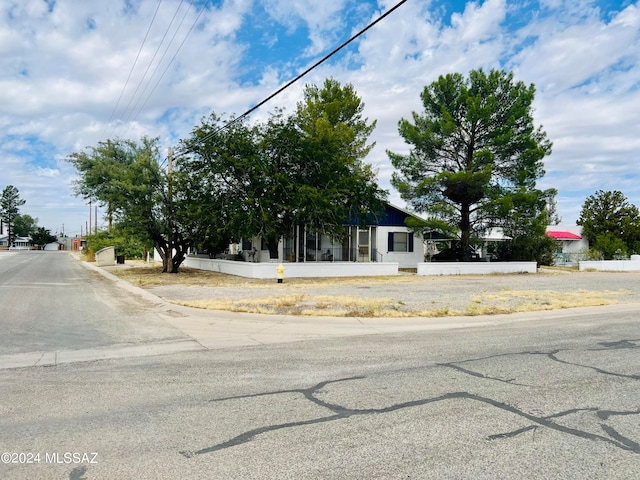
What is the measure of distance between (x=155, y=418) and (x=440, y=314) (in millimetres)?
9000

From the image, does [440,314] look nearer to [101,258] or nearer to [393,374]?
[393,374]

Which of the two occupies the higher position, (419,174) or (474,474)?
(419,174)

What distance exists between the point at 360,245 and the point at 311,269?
7.57 m

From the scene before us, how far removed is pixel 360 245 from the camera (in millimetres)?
32188

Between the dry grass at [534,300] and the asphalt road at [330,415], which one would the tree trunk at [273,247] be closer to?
the dry grass at [534,300]

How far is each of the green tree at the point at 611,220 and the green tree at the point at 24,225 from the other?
14454 cm

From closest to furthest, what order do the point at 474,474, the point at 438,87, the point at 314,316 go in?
the point at 474,474
the point at 314,316
the point at 438,87

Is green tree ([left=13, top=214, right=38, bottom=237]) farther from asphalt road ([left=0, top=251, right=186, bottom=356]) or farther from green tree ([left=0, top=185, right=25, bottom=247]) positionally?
asphalt road ([left=0, top=251, right=186, bottom=356])

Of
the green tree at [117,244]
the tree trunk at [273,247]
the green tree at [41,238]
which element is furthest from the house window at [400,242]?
the green tree at [41,238]

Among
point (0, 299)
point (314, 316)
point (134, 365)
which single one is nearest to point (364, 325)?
point (314, 316)

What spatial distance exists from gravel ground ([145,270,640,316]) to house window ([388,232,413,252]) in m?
11.0

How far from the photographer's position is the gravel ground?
1360 cm

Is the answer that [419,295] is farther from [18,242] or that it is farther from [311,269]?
[18,242]

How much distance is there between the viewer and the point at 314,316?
12109 mm
